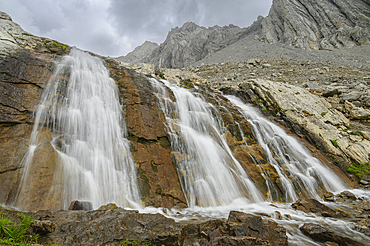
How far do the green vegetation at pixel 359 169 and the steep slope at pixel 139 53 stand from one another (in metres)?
116

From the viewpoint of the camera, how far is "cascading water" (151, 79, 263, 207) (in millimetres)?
7737

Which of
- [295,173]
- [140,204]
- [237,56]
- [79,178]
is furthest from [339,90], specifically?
[237,56]

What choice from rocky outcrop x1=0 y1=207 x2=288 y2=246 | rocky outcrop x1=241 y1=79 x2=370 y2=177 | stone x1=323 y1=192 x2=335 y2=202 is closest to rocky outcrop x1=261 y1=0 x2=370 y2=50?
rocky outcrop x1=241 y1=79 x2=370 y2=177

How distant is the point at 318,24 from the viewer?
56656 millimetres

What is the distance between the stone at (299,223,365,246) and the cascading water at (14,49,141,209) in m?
5.94

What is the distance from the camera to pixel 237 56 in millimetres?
55750

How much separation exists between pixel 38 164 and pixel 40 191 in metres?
0.98

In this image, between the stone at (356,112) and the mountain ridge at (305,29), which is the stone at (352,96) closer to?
the stone at (356,112)

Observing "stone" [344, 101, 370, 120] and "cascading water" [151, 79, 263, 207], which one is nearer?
"cascading water" [151, 79, 263, 207]

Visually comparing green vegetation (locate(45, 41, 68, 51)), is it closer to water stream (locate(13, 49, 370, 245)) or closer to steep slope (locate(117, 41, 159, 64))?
water stream (locate(13, 49, 370, 245))

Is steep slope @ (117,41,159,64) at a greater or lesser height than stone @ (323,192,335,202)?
greater

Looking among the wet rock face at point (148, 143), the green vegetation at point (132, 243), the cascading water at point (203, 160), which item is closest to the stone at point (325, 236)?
the cascading water at point (203, 160)

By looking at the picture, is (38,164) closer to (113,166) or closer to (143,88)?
(113,166)

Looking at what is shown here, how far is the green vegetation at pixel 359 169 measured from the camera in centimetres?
1130
